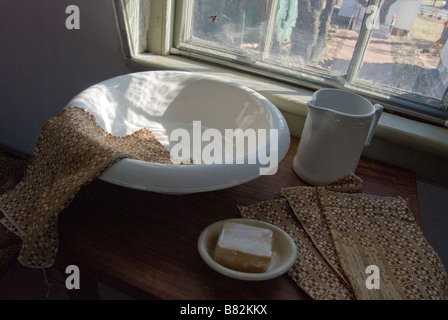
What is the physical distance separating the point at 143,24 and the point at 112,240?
620 mm

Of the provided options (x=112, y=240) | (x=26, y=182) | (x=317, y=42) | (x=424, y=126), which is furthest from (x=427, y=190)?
(x=26, y=182)

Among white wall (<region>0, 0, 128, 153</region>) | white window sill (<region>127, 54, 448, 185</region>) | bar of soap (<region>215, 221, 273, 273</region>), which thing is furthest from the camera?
white wall (<region>0, 0, 128, 153</region>)

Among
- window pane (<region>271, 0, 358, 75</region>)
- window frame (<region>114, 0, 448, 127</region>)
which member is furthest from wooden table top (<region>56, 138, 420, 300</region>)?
window pane (<region>271, 0, 358, 75</region>)

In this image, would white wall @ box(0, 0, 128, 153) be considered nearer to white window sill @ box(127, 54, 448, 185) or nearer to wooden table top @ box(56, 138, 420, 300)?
white window sill @ box(127, 54, 448, 185)

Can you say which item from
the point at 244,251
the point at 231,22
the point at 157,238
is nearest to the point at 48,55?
the point at 231,22

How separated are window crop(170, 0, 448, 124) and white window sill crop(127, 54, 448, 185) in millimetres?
44

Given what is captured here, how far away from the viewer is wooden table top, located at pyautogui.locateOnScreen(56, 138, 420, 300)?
418 mm

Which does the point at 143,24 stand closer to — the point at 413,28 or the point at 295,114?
the point at 295,114

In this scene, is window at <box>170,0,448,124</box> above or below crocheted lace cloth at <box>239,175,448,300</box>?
above

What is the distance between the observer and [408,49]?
75cm

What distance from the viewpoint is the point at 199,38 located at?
943 millimetres
